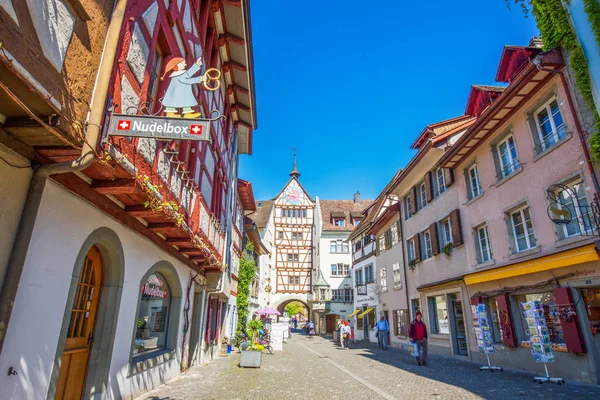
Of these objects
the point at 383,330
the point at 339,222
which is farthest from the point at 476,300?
the point at 339,222

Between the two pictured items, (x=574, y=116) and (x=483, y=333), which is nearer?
(x=574, y=116)

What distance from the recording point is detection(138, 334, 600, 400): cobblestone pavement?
7.43 metres

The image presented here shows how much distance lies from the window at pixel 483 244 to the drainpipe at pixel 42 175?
1260 centimetres

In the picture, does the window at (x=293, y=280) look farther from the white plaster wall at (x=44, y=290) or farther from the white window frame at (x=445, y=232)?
the white plaster wall at (x=44, y=290)

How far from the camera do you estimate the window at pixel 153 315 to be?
7531 millimetres

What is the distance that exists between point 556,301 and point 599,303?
2.74 feet

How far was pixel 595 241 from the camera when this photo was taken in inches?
299

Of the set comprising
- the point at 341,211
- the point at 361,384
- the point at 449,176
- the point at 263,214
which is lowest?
the point at 361,384

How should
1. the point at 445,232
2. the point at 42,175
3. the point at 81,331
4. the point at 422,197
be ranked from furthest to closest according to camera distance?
the point at 422,197, the point at 445,232, the point at 81,331, the point at 42,175

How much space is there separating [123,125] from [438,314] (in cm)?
1612

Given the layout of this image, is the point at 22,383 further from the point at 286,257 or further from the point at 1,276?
the point at 286,257

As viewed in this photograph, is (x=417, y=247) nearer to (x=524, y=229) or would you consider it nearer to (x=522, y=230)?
(x=522, y=230)

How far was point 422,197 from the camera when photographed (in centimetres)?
1817

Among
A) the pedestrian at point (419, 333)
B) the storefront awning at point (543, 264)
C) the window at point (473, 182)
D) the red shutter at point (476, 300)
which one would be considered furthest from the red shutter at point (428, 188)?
the pedestrian at point (419, 333)
